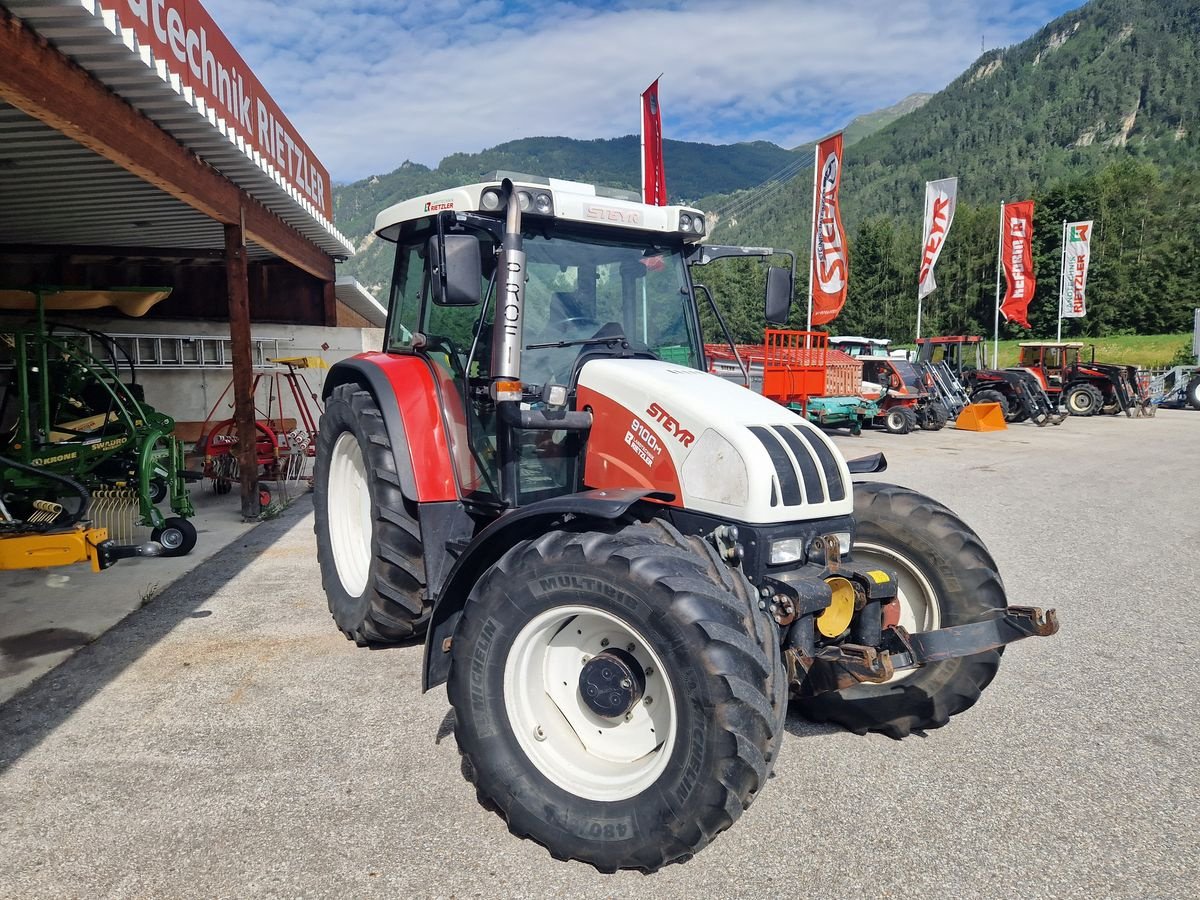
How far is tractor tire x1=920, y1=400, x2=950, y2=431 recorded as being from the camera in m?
18.0

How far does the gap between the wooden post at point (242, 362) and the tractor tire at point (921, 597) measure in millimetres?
6140

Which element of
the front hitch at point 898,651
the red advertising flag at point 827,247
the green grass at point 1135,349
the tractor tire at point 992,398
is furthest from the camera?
the green grass at point 1135,349

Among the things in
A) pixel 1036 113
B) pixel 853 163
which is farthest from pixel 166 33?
pixel 853 163

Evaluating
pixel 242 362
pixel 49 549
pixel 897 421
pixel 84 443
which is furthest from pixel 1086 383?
pixel 49 549

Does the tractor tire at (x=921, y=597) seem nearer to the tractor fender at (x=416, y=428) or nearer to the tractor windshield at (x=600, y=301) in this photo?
the tractor windshield at (x=600, y=301)

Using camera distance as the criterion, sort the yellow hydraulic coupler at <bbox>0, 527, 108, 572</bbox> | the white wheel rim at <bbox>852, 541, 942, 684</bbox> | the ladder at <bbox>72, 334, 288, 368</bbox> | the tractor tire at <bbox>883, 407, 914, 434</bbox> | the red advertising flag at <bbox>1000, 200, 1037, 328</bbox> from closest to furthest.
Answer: the white wheel rim at <bbox>852, 541, 942, 684</bbox> → the yellow hydraulic coupler at <bbox>0, 527, 108, 572</bbox> → the ladder at <bbox>72, 334, 288, 368</bbox> → the tractor tire at <bbox>883, 407, 914, 434</bbox> → the red advertising flag at <bbox>1000, 200, 1037, 328</bbox>

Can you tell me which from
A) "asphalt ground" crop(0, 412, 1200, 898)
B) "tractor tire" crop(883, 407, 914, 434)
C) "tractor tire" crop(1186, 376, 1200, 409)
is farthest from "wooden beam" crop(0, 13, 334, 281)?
"tractor tire" crop(1186, 376, 1200, 409)

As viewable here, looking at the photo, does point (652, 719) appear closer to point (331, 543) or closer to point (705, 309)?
point (705, 309)

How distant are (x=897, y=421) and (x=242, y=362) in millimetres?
14023

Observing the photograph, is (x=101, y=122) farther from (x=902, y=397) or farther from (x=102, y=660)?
(x=902, y=397)

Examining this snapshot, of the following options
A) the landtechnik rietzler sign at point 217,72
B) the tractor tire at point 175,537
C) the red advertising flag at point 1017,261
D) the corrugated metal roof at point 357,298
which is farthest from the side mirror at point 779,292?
the red advertising flag at point 1017,261

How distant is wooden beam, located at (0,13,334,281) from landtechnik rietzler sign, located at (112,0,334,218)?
1.40ft

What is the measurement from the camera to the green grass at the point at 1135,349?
3838cm

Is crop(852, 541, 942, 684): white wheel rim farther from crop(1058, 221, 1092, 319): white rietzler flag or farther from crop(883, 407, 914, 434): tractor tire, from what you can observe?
crop(1058, 221, 1092, 319): white rietzler flag
